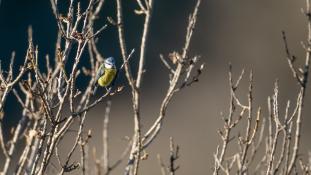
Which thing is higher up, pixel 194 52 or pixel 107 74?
pixel 194 52

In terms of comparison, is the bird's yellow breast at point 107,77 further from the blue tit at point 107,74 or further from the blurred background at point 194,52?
the blurred background at point 194,52

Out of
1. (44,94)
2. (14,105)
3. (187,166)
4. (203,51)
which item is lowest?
(44,94)

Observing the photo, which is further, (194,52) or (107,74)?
(194,52)

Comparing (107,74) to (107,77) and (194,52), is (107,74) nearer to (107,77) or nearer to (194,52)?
(107,77)

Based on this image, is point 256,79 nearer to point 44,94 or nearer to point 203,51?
point 203,51

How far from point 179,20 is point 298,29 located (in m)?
2.60

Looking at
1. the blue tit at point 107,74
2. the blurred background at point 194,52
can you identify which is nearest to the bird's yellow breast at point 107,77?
the blue tit at point 107,74

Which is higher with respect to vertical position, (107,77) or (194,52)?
(194,52)

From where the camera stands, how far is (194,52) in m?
14.0

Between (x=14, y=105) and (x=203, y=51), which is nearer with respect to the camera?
(x=14, y=105)

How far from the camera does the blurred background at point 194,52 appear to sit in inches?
492

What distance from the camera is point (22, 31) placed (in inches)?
564

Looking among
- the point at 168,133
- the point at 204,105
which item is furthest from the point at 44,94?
the point at 204,105

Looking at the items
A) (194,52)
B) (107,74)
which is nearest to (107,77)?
(107,74)
